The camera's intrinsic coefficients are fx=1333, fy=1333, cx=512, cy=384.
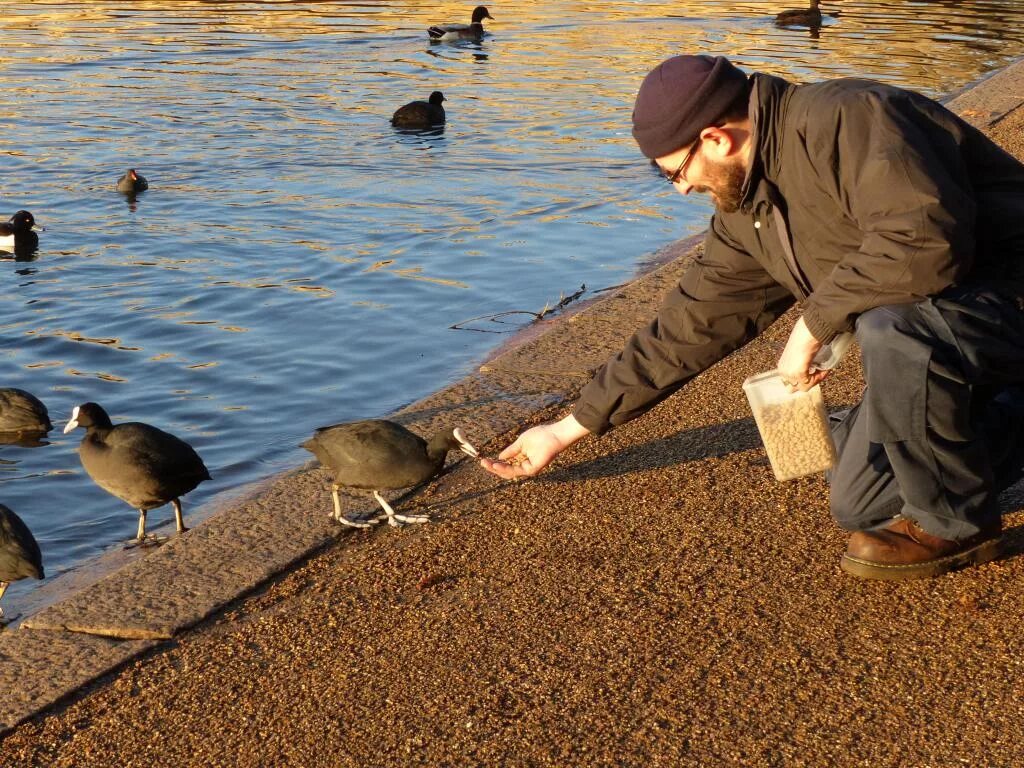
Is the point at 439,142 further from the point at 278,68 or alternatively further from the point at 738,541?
the point at 738,541

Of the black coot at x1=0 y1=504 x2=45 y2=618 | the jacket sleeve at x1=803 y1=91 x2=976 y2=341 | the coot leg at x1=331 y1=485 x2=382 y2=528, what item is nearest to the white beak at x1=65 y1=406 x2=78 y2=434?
the black coot at x1=0 y1=504 x2=45 y2=618

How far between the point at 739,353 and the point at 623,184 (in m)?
8.19

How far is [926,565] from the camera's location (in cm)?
451

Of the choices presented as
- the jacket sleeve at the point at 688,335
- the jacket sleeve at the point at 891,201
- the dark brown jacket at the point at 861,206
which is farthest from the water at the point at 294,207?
the jacket sleeve at the point at 891,201

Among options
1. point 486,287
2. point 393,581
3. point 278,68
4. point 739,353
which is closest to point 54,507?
point 393,581

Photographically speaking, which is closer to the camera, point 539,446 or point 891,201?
point 891,201

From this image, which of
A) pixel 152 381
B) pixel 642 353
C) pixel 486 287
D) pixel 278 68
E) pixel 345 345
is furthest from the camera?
pixel 278 68

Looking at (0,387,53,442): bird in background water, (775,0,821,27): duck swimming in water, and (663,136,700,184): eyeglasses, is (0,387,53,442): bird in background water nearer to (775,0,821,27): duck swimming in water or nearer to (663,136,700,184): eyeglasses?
(663,136,700,184): eyeglasses

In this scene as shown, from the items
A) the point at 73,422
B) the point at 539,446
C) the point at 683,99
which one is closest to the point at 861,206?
the point at 683,99

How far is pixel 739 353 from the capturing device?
7.29 metres

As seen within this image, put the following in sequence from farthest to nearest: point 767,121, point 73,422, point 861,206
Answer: point 73,422, point 767,121, point 861,206

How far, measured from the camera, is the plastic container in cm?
447

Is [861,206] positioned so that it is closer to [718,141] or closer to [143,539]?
[718,141]

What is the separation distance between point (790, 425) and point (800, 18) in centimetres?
2697
